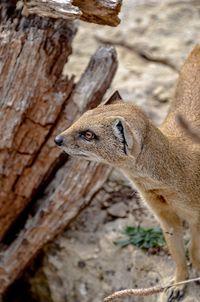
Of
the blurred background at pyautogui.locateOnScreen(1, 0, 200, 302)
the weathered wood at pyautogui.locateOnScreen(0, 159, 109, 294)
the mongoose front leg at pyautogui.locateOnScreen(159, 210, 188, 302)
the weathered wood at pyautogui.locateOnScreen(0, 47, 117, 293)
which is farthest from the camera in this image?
the blurred background at pyautogui.locateOnScreen(1, 0, 200, 302)

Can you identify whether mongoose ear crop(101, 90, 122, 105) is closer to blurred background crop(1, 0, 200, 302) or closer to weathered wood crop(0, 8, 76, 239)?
weathered wood crop(0, 8, 76, 239)

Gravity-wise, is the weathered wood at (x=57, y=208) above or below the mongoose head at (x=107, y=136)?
below

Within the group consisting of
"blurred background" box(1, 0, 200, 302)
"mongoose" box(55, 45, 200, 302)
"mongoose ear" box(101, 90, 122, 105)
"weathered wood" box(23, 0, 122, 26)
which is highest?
"weathered wood" box(23, 0, 122, 26)

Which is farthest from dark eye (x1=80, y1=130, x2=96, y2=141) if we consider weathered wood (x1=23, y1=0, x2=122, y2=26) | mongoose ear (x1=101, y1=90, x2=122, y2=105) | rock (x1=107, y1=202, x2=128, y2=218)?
rock (x1=107, y1=202, x2=128, y2=218)

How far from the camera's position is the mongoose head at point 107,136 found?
3176mm

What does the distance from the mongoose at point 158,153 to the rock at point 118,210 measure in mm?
662

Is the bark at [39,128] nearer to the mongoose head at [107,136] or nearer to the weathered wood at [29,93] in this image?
the weathered wood at [29,93]

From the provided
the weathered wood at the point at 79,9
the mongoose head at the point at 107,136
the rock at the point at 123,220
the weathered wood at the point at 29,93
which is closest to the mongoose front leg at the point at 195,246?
the rock at the point at 123,220

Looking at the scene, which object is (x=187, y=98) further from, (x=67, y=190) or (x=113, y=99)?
(x=67, y=190)

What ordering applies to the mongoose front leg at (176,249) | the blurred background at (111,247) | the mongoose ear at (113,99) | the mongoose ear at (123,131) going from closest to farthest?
1. the mongoose ear at (123,131)
2. the mongoose ear at (113,99)
3. the mongoose front leg at (176,249)
4. the blurred background at (111,247)

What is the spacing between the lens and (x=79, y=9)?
3277 mm

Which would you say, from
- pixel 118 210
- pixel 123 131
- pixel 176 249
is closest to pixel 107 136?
pixel 123 131

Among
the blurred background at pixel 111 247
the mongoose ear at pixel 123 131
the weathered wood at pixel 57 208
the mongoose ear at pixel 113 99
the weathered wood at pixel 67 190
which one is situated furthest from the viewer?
the blurred background at pixel 111 247

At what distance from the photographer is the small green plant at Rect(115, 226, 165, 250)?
4.13m
